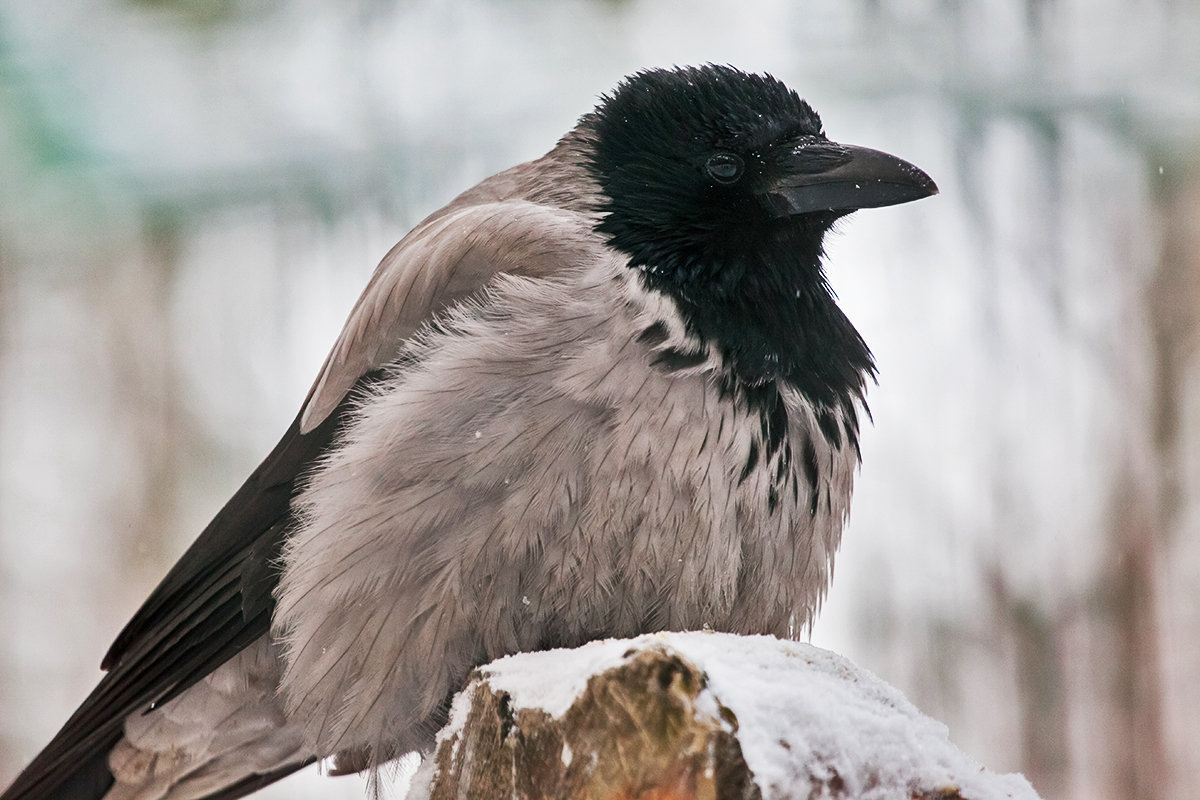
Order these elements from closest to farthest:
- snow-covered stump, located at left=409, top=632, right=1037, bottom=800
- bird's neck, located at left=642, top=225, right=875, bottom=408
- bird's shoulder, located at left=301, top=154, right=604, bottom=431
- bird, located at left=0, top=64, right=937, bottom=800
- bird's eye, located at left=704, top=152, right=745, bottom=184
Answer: snow-covered stump, located at left=409, top=632, right=1037, bottom=800
bird, located at left=0, top=64, right=937, bottom=800
bird's neck, located at left=642, top=225, right=875, bottom=408
bird's shoulder, located at left=301, top=154, right=604, bottom=431
bird's eye, located at left=704, top=152, right=745, bottom=184

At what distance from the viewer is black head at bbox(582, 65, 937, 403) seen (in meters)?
2.82

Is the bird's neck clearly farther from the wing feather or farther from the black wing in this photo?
the black wing

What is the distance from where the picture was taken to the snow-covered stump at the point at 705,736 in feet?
5.48

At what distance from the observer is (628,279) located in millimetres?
2777

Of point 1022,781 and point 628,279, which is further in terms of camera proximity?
point 628,279

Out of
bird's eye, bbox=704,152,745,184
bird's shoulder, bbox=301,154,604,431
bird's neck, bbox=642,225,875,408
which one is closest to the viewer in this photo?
bird's neck, bbox=642,225,875,408

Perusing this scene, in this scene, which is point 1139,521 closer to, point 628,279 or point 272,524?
point 628,279

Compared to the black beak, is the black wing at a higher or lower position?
lower

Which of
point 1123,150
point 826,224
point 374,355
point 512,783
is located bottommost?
point 512,783

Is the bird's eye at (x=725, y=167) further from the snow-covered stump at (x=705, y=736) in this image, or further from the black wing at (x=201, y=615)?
the snow-covered stump at (x=705, y=736)

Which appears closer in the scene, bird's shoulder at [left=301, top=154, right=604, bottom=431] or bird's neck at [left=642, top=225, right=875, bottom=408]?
bird's neck at [left=642, top=225, right=875, bottom=408]

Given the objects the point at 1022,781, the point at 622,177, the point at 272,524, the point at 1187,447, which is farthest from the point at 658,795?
the point at 1187,447

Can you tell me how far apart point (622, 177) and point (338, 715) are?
1451mm

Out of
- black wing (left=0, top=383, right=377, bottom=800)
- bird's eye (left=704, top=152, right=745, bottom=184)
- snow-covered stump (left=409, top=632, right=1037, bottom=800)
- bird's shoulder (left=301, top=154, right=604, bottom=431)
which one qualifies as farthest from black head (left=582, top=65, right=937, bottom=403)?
snow-covered stump (left=409, top=632, right=1037, bottom=800)
